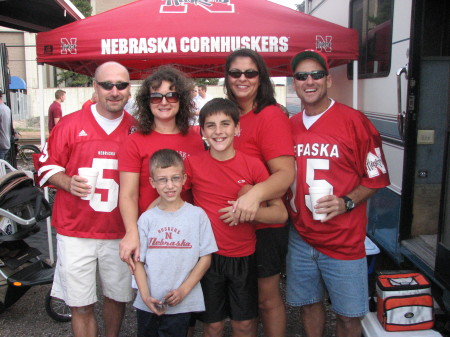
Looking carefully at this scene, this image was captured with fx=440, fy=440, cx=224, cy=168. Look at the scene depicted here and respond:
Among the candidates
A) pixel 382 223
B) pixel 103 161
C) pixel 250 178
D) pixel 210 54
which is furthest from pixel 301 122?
pixel 210 54

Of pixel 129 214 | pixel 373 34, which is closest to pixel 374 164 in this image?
pixel 129 214

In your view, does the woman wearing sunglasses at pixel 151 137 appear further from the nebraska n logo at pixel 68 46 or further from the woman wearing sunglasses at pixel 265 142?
the nebraska n logo at pixel 68 46

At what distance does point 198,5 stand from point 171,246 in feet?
11.6

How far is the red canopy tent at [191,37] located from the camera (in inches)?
188

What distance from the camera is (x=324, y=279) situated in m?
2.63

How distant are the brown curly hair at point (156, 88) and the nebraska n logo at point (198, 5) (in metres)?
2.63

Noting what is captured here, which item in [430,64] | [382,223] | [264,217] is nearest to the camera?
[264,217]

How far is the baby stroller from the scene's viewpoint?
11.5ft

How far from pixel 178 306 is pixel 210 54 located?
3.17 metres

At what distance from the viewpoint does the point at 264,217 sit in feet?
7.72

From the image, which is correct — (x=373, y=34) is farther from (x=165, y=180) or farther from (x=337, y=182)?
(x=165, y=180)

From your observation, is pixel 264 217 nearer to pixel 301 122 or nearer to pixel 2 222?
pixel 301 122

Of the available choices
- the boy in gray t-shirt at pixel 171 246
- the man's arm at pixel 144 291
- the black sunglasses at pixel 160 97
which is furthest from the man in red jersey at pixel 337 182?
the man's arm at pixel 144 291

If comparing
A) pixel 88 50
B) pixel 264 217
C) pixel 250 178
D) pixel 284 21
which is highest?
pixel 284 21
